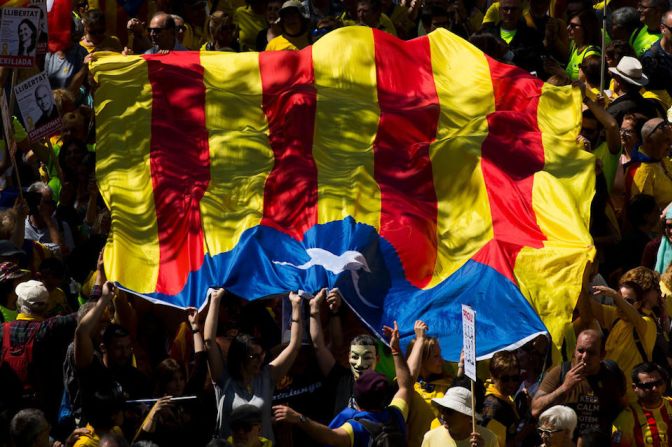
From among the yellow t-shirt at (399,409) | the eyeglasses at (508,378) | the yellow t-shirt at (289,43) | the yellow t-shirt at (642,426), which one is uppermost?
the yellow t-shirt at (399,409)

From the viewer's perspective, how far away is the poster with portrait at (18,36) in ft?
45.5

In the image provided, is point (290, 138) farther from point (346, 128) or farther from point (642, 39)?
point (642, 39)

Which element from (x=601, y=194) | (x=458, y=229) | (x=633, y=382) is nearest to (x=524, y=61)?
(x=601, y=194)

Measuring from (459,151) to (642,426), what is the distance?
2767 millimetres

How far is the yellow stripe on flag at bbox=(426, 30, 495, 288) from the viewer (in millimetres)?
13219

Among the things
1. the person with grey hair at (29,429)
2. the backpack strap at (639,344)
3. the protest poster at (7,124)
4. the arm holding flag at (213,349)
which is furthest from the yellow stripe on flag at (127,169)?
the backpack strap at (639,344)

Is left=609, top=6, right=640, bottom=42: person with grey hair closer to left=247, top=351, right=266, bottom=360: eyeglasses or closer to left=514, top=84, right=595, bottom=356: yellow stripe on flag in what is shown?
left=514, top=84, right=595, bottom=356: yellow stripe on flag

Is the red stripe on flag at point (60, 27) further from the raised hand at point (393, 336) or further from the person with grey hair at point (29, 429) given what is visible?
the person with grey hair at point (29, 429)

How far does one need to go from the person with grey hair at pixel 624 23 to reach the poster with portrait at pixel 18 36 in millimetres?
5983

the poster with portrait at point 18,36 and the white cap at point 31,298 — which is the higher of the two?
the poster with portrait at point 18,36

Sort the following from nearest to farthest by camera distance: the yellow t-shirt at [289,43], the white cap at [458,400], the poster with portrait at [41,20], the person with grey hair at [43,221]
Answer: the white cap at [458,400]
the poster with portrait at [41,20]
the person with grey hair at [43,221]
the yellow t-shirt at [289,43]

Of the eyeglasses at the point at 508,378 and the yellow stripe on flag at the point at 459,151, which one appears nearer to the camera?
the eyeglasses at the point at 508,378

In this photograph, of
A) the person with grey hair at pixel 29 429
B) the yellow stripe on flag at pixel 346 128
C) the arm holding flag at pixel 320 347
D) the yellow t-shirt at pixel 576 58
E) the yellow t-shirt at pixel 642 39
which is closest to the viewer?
the person with grey hair at pixel 29 429

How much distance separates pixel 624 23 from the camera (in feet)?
58.4
